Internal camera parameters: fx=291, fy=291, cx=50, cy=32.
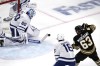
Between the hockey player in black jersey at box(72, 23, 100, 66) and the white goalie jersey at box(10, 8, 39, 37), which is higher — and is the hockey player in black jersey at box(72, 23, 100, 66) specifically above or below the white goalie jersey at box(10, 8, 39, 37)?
below

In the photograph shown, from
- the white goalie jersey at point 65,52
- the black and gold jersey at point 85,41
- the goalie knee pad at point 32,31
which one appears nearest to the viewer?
the white goalie jersey at point 65,52

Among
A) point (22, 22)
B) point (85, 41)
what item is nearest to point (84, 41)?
point (85, 41)

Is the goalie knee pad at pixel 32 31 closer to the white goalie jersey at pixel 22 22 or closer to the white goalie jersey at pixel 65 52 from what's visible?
the white goalie jersey at pixel 22 22

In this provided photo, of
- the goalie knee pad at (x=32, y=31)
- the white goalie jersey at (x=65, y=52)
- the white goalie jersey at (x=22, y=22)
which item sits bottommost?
the white goalie jersey at (x=65, y=52)

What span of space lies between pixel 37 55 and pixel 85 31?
57 centimetres

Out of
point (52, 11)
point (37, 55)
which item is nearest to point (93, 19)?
point (52, 11)

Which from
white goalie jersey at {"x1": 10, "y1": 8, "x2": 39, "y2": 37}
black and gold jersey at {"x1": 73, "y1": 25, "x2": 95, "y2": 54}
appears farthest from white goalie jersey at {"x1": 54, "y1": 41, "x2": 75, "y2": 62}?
white goalie jersey at {"x1": 10, "y1": 8, "x2": 39, "y2": 37}

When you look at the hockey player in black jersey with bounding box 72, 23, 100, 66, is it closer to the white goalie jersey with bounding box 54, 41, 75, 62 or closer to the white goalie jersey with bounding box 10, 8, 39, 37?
the white goalie jersey with bounding box 54, 41, 75, 62

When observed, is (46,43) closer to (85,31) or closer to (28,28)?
(28,28)

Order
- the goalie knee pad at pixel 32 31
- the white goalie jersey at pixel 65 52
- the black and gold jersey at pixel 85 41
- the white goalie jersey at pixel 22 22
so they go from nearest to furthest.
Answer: the white goalie jersey at pixel 65 52 → the black and gold jersey at pixel 85 41 → the white goalie jersey at pixel 22 22 → the goalie knee pad at pixel 32 31

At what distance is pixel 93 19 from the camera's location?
3346 mm

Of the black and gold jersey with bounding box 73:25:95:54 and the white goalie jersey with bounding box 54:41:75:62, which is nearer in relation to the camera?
the white goalie jersey with bounding box 54:41:75:62

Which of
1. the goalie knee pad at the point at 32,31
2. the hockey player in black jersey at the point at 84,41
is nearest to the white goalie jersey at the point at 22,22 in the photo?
the goalie knee pad at the point at 32,31

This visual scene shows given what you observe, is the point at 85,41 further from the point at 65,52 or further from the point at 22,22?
the point at 22,22
